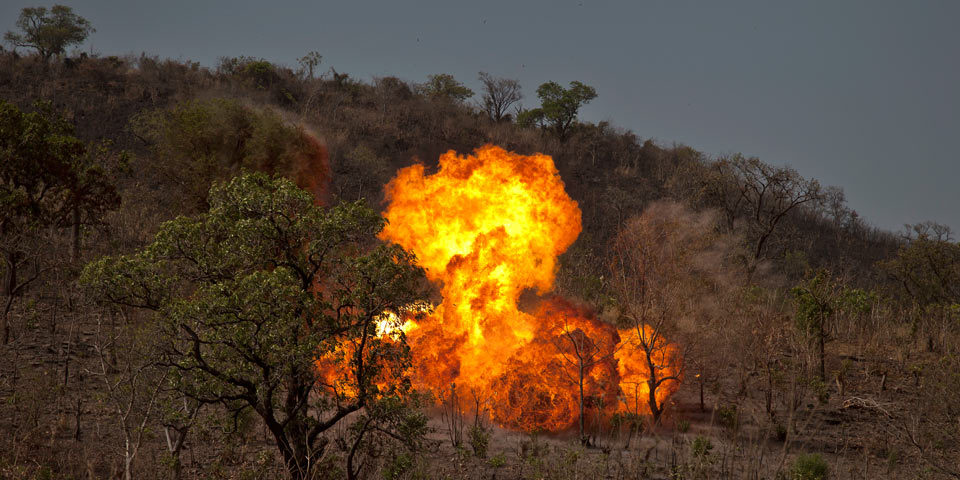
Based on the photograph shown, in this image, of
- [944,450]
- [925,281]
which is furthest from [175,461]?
[925,281]

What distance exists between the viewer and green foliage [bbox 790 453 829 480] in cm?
1157

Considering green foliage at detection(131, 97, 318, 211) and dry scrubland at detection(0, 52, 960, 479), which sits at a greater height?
green foliage at detection(131, 97, 318, 211)

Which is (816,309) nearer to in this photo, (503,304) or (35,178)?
(503,304)

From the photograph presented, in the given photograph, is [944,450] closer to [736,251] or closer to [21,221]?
[736,251]

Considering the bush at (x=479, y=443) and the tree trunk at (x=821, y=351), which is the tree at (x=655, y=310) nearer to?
the tree trunk at (x=821, y=351)

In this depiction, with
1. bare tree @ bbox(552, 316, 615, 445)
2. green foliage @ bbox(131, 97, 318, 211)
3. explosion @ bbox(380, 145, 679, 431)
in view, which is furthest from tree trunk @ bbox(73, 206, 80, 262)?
bare tree @ bbox(552, 316, 615, 445)

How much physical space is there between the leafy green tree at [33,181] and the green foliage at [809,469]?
712 inches

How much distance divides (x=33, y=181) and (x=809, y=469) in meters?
21.9

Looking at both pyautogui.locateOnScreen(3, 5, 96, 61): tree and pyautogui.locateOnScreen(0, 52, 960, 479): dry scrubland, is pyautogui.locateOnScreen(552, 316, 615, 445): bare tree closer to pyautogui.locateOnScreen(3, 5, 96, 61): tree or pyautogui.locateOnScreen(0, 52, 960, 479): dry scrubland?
pyautogui.locateOnScreen(0, 52, 960, 479): dry scrubland

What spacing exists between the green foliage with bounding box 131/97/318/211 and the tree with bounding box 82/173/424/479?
17.4 metres

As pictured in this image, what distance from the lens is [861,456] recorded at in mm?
14125

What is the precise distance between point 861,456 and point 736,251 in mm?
16681

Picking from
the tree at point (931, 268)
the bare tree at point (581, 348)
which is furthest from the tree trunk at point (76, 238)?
the tree at point (931, 268)

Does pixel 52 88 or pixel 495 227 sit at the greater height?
pixel 52 88
